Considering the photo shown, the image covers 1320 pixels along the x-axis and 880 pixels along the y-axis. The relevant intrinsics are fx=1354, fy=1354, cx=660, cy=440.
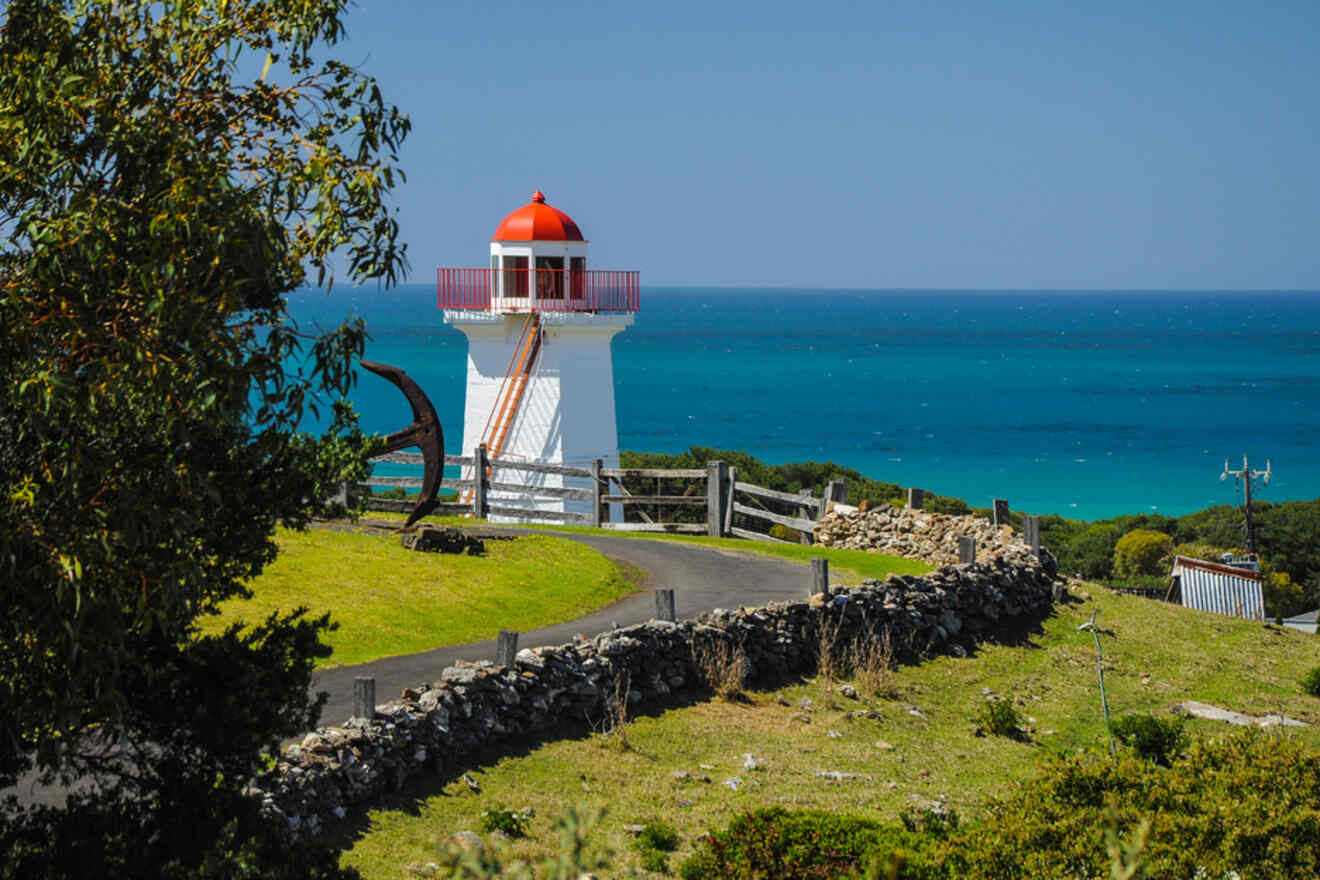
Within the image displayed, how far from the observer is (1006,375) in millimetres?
180250

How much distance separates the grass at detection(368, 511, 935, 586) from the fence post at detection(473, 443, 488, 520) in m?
0.33

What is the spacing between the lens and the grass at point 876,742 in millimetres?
12898

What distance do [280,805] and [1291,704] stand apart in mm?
15018

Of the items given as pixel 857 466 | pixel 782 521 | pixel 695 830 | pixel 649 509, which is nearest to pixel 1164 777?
pixel 695 830

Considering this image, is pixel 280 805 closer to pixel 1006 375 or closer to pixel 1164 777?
pixel 1164 777

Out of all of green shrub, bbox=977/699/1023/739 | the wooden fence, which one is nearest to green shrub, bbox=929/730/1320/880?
green shrub, bbox=977/699/1023/739

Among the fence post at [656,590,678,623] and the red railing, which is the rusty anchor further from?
the red railing

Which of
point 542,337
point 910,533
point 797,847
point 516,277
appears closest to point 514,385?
point 542,337

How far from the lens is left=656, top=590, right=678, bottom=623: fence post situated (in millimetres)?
17375

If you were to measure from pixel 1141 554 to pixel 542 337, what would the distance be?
94.0 ft

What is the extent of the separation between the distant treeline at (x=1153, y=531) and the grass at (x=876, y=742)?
2137 centimetres

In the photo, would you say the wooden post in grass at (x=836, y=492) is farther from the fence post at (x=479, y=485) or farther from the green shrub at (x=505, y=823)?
the green shrub at (x=505, y=823)

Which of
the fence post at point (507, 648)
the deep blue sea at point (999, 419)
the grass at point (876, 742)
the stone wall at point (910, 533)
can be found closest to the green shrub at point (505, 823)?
the grass at point (876, 742)

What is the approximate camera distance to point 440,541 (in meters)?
23.2
